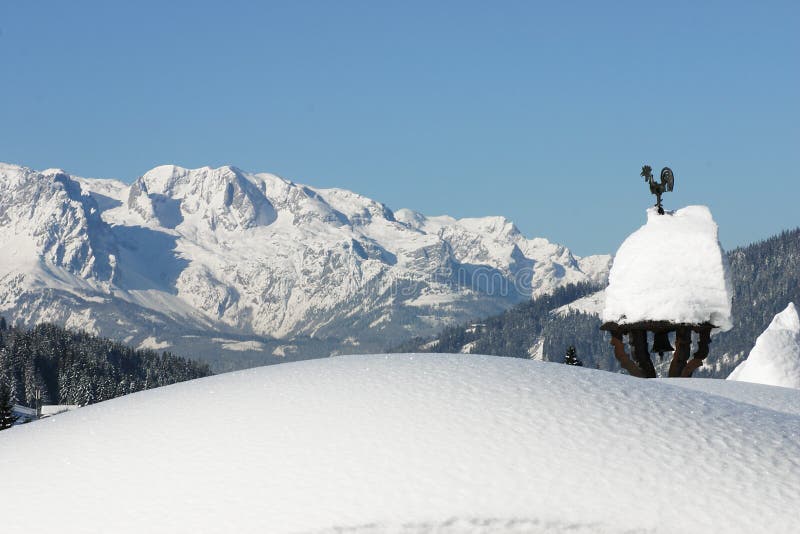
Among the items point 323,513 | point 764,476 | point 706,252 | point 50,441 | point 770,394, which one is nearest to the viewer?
point 323,513

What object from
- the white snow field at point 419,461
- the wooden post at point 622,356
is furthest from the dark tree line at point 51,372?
the white snow field at point 419,461

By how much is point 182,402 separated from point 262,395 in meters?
0.67

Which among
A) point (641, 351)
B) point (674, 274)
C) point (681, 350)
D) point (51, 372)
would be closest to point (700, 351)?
point (681, 350)

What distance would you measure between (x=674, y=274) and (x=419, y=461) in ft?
54.8

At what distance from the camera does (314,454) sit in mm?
5531

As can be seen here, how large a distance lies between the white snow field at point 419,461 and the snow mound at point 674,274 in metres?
14.3

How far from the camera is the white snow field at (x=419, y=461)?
505 cm

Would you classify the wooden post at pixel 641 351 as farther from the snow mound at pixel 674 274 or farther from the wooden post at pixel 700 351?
the wooden post at pixel 700 351

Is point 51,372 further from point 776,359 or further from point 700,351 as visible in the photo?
point 700,351

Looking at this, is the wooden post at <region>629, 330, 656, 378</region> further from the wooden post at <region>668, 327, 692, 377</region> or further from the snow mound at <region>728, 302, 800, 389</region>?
the snow mound at <region>728, 302, 800, 389</region>

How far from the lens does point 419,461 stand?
17.6ft

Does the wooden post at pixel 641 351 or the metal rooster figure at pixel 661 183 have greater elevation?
the metal rooster figure at pixel 661 183

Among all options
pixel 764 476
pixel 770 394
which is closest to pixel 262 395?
pixel 764 476

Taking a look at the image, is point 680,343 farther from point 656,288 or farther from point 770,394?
point 770,394
